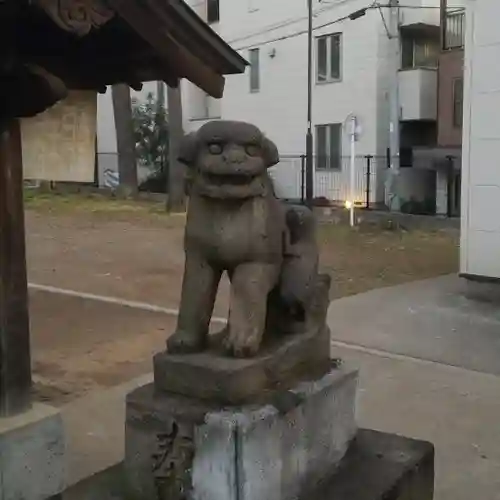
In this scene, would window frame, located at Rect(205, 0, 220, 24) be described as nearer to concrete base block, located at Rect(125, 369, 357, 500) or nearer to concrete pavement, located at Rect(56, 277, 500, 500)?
concrete pavement, located at Rect(56, 277, 500, 500)

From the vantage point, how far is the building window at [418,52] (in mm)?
20578

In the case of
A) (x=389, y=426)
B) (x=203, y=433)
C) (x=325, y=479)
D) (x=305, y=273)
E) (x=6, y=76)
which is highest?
(x=6, y=76)

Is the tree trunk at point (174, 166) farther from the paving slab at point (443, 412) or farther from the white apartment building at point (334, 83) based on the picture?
the paving slab at point (443, 412)

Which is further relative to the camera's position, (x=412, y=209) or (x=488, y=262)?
(x=412, y=209)

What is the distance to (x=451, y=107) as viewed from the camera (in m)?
19.2

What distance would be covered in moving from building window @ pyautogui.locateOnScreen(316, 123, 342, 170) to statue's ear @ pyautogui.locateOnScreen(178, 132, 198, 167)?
18.4m

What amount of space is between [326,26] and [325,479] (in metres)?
19.4

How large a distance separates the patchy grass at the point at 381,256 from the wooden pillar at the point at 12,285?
A: 20.2 ft

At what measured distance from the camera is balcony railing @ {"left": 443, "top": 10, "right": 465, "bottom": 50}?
19250 millimetres

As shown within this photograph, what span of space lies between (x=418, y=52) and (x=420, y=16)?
105cm

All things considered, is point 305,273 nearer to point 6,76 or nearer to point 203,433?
point 203,433

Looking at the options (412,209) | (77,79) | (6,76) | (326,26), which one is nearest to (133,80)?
(77,79)

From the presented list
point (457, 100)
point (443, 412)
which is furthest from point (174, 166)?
point (443, 412)

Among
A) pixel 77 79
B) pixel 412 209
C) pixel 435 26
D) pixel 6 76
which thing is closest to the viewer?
pixel 6 76
